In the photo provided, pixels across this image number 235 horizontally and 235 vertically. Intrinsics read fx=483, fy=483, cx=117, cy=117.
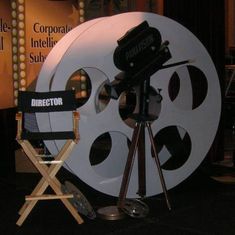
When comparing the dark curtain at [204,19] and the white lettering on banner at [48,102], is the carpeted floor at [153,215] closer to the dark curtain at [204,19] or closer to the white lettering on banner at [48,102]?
the white lettering on banner at [48,102]

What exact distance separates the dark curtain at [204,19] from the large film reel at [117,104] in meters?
0.90

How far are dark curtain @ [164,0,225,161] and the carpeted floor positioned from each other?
1397 mm

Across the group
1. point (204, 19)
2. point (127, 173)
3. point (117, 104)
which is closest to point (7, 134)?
point (117, 104)

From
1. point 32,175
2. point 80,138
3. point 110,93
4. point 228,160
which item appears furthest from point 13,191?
point 228,160

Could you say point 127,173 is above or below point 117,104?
below

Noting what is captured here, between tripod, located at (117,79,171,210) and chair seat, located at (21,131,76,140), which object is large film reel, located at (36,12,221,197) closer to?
tripod, located at (117,79,171,210)

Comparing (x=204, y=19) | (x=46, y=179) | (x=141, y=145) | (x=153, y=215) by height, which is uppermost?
(x=204, y=19)

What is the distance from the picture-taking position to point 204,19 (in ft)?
18.4

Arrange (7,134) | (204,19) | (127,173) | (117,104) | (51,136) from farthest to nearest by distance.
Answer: (7,134), (204,19), (117,104), (127,173), (51,136)

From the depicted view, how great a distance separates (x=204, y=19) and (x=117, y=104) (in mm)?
2029

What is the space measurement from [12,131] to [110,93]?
3084 mm

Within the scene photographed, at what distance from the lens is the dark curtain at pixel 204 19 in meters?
5.60

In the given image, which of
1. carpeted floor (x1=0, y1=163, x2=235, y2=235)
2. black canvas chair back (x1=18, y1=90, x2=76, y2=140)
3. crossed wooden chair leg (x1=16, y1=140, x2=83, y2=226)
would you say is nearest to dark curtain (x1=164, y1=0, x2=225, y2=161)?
carpeted floor (x1=0, y1=163, x2=235, y2=235)

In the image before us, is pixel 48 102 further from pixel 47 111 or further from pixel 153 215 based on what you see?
pixel 153 215
